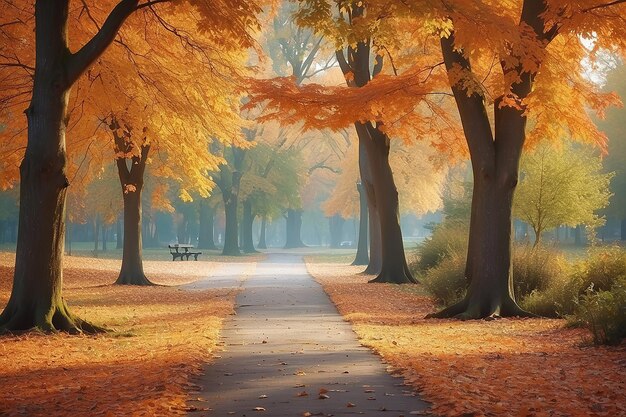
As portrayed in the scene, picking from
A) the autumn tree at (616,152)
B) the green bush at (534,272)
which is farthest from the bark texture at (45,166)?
the autumn tree at (616,152)

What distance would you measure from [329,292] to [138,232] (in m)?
8.89

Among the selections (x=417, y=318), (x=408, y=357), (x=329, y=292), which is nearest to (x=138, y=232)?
(x=329, y=292)

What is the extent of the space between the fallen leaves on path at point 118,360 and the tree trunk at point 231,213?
3743cm

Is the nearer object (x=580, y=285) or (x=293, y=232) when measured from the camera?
(x=580, y=285)

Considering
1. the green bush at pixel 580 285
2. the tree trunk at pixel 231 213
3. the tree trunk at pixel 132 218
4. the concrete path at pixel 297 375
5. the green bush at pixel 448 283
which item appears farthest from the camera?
the tree trunk at pixel 231 213

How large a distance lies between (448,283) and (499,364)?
1099 cm

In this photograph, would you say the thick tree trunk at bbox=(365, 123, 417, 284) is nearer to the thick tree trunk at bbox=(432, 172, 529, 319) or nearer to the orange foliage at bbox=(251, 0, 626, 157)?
the orange foliage at bbox=(251, 0, 626, 157)

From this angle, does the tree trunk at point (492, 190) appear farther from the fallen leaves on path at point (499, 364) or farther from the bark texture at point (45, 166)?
the bark texture at point (45, 166)

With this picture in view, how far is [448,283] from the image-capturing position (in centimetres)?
2180

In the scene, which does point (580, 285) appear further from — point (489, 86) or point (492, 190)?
point (489, 86)

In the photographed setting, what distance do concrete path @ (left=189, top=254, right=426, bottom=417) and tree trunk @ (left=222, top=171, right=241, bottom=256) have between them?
4359 centimetres

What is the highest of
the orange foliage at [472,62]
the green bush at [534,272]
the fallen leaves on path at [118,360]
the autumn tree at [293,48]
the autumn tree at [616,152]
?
the autumn tree at [293,48]

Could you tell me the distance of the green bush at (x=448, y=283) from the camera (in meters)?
21.5

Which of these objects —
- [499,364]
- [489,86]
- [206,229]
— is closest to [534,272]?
[489,86]
